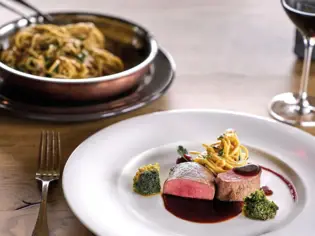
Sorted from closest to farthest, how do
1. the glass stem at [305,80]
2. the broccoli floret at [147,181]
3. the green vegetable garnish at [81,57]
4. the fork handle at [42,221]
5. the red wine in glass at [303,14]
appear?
1. the fork handle at [42,221]
2. the broccoli floret at [147,181]
3. the red wine in glass at [303,14]
4. the glass stem at [305,80]
5. the green vegetable garnish at [81,57]

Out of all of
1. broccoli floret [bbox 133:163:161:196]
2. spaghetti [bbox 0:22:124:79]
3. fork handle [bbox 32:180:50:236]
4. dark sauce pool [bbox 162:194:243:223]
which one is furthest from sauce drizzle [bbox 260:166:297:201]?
spaghetti [bbox 0:22:124:79]

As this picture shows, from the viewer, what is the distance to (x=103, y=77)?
1657 millimetres

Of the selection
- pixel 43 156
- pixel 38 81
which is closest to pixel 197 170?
pixel 43 156

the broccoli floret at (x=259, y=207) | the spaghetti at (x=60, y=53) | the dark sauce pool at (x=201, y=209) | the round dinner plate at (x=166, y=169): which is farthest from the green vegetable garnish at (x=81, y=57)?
the broccoli floret at (x=259, y=207)

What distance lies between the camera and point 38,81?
1.64 meters

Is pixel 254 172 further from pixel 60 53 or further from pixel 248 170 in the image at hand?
pixel 60 53

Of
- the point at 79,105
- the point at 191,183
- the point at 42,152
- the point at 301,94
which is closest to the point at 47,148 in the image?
the point at 42,152

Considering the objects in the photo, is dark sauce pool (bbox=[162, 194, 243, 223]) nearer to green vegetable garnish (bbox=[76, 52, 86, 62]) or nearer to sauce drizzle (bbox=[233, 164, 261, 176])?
sauce drizzle (bbox=[233, 164, 261, 176])

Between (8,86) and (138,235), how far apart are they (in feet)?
2.54

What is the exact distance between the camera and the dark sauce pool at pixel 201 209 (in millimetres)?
1290

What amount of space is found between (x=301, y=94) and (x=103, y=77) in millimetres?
573

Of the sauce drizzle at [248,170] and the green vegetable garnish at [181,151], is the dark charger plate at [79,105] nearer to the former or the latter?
the green vegetable garnish at [181,151]

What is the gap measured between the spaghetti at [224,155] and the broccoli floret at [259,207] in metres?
0.11

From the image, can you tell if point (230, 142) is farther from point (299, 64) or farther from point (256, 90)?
point (299, 64)
